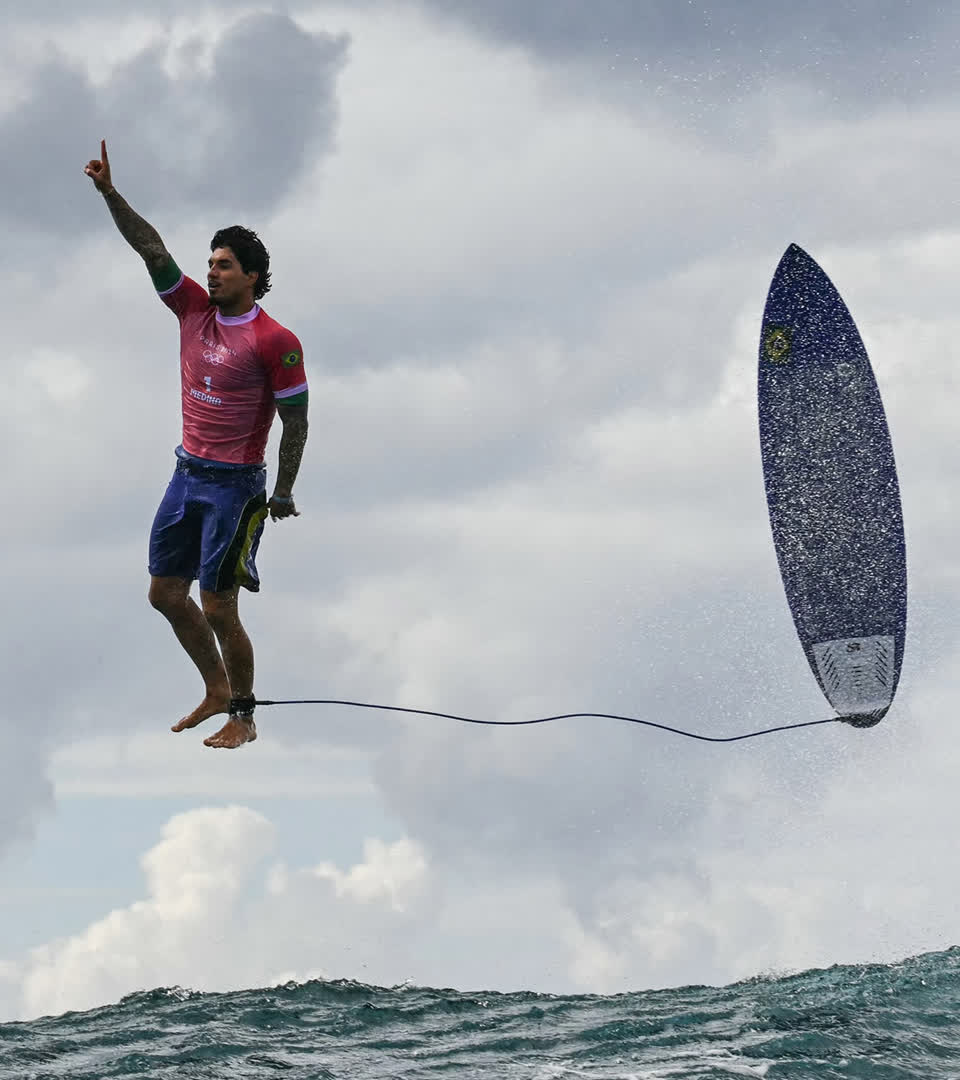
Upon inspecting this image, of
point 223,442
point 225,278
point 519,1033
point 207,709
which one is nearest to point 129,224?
point 225,278

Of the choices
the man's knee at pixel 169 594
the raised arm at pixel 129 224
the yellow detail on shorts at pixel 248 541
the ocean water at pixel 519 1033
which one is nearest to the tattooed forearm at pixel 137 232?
the raised arm at pixel 129 224

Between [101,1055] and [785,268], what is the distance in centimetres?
1232

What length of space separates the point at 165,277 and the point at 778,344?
880cm

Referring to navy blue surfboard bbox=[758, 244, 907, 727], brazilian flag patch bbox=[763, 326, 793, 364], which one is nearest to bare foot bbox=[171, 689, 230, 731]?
navy blue surfboard bbox=[758, 244, 907, 727]

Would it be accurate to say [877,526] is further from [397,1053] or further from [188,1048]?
[188,1048]

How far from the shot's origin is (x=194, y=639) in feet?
44.3

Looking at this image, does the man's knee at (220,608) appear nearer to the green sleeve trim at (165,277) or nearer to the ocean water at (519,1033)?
the green sleeve trim at (165,277)

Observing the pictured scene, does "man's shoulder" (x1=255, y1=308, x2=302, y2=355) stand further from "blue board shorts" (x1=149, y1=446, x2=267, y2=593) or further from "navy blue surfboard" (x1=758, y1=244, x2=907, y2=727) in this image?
"navy blue surfboard" (x1=758, y1=244, x2=907, y2=727)

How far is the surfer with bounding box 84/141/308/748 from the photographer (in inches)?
504

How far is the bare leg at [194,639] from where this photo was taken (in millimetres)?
13383

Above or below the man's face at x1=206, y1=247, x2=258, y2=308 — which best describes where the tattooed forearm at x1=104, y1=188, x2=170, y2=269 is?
above

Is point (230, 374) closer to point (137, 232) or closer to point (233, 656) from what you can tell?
point (137, 232)

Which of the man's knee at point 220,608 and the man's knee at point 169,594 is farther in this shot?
the man's knee at point 169,594

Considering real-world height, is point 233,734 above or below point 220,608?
below
